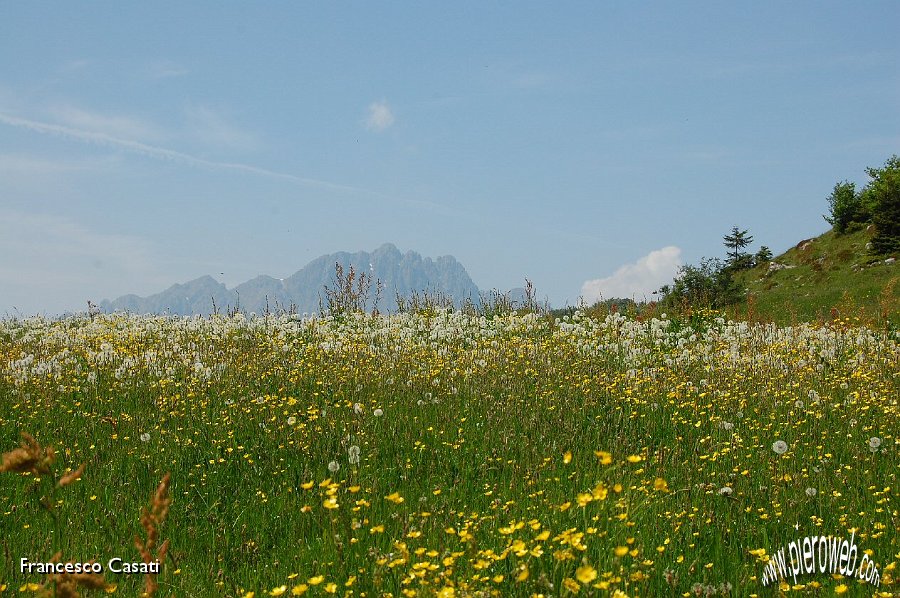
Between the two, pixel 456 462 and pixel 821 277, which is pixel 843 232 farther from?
pixel 456 462

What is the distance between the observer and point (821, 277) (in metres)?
36.1

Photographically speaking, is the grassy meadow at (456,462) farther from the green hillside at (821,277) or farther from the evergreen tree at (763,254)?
the evergreen tree at (763,254)

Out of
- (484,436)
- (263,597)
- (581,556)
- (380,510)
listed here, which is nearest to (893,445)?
(484,436)

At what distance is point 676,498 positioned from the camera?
209 inches

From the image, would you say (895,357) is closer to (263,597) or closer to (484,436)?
(484,436)

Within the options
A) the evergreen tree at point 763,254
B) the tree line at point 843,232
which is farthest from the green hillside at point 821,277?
the evergreen tree at point 763,254

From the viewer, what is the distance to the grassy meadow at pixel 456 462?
4113mm

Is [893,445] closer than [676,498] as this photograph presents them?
No

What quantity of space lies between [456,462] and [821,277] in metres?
35.5

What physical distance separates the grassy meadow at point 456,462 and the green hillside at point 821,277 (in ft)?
61.9

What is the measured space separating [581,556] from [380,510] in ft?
6.58

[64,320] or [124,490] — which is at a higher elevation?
[64,320]

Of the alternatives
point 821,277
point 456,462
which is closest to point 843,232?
point 821,277

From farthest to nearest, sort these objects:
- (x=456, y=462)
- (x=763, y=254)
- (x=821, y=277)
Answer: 1. (x=763, y=254)
2. (x=821, y=277)
3. (x=456, y=462)
